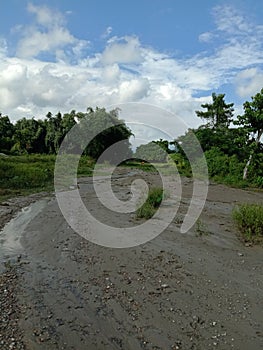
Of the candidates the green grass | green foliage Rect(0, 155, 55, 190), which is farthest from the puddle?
green foliage Rect(0, 155, 55, 190)

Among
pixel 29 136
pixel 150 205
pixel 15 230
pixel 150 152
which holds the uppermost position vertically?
pixel 29 136

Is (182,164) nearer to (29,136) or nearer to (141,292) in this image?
(29,136)

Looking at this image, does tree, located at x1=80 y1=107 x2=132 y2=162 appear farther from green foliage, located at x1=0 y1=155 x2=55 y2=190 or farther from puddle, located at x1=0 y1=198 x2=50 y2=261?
puddle, located at x1=0 y1=198 x2=50 y2=261

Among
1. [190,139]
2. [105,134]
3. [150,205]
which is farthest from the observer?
[105,134]

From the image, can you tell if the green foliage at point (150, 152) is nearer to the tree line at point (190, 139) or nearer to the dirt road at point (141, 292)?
the tree line at point (190, 139)

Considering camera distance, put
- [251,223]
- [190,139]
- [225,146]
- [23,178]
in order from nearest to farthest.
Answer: [251,223]
[23,178]
[225,146]
[190,139]

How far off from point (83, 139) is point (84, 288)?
36692 millimetres

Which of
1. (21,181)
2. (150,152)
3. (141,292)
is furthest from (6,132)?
(141,292)

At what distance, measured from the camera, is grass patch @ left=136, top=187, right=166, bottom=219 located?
376 inches

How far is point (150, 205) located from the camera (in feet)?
34.7

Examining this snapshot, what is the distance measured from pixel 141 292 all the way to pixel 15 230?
4.90m

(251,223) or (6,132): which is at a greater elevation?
(6,132)

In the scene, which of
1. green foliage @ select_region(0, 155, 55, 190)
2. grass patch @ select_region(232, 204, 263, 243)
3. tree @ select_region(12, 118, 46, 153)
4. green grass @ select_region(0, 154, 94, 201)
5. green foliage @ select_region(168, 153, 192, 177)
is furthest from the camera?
tree @ select_region(12, 118, 46, 153)

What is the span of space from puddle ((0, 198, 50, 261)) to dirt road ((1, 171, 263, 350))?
8 centimetres
